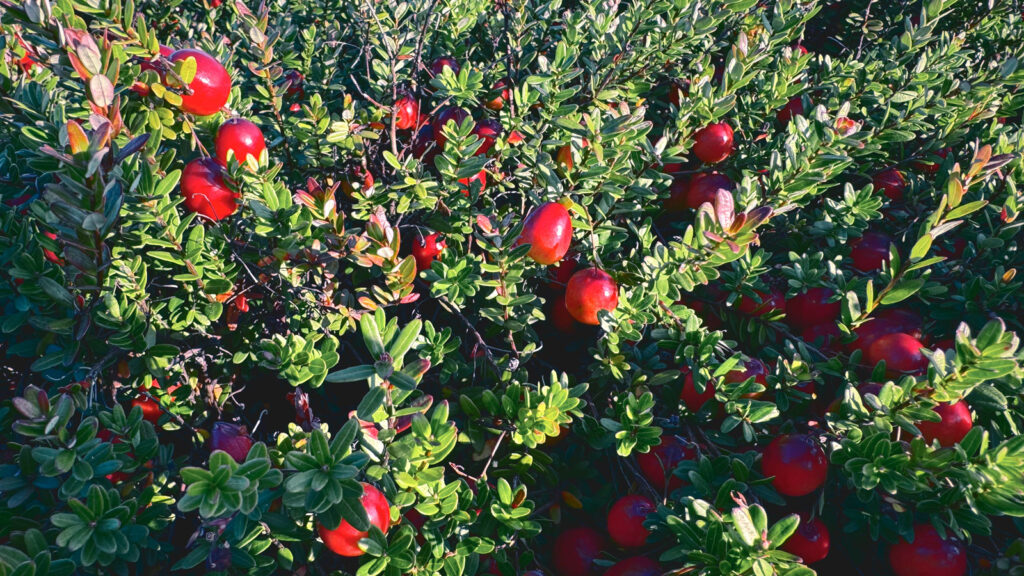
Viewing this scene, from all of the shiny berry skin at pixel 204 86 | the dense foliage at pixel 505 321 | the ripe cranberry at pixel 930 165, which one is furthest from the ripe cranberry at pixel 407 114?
the ripe cranberry at pixel 930 165

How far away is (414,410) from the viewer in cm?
121

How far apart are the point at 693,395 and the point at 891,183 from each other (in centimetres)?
114

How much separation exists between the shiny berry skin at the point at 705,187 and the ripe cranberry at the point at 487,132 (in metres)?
0.65

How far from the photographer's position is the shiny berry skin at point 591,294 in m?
1.58

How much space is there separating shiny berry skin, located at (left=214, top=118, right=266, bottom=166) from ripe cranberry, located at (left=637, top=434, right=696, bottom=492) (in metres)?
1.27

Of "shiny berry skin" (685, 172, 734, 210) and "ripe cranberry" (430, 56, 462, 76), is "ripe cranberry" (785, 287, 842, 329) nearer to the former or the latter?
"shiny berry skin" (685, 172, 734, 210)

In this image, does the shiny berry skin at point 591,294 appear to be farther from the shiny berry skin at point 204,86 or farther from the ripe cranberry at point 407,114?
the shiny berry skin at point 204,86

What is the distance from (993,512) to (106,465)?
168 centimetres

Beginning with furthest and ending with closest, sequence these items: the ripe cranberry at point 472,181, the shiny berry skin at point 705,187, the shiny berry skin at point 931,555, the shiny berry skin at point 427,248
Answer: the shiny berry skin at point 705,187 < the shiny berry skin at point 427,248 < the ripe cranberry at point 472,181 < the shiny berry skin at point 931,555

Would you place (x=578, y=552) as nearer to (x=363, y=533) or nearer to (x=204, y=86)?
(x=363, y=533)

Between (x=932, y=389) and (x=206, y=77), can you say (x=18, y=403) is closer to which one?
(x=206, y=77)

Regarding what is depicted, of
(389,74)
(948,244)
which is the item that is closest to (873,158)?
(948,244)

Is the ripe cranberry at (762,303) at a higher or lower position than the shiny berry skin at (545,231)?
lower

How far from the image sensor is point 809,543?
55.6 inches
